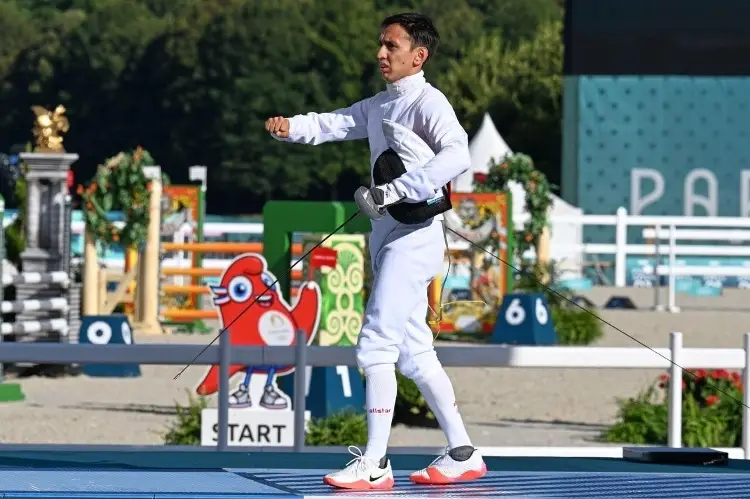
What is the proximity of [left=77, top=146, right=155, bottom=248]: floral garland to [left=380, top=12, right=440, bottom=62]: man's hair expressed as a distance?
12.4 meters

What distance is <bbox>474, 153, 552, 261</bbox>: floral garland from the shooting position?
21391mm

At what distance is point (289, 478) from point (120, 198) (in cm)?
1307

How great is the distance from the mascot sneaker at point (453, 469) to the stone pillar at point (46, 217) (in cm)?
958

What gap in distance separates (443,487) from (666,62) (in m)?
32.0

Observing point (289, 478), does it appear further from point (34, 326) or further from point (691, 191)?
point (691, 191)

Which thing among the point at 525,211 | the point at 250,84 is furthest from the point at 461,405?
the point at 250,84

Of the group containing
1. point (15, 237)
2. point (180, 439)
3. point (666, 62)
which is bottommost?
point (180, 439)

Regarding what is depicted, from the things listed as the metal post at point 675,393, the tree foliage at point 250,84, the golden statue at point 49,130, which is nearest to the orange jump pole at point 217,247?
the golden statue at point 49,130

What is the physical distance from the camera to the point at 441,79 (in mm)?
69062

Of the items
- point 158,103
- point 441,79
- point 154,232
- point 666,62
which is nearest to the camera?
point 154,232

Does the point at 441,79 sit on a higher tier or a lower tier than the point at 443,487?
higher

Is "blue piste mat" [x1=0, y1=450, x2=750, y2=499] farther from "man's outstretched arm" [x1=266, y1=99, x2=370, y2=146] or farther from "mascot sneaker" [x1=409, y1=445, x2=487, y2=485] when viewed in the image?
"man's outstretched arm" [x1=266, y1=99, x2=370, y2=146]

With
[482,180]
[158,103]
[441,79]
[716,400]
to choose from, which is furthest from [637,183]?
[158,103]

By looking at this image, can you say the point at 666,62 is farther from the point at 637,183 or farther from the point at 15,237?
the point at 15,237
